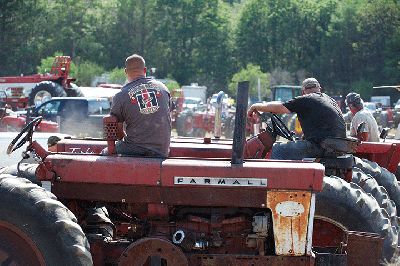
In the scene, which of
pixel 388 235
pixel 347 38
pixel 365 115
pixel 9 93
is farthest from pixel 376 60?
pixel 388 235

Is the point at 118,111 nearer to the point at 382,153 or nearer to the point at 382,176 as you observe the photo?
the point at 382,176

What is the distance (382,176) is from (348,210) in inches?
112

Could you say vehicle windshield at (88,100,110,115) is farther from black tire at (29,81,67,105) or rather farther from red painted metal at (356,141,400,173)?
red painted metal at (356,141,400,173)

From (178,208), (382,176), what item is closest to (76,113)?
(382,176)

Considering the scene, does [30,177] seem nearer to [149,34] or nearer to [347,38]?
[347,38]

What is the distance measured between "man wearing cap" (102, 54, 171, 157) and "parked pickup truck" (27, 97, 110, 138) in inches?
803

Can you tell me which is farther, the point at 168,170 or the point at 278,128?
the point at 278,128

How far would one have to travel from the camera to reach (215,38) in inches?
3145

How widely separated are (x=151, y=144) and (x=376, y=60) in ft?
214

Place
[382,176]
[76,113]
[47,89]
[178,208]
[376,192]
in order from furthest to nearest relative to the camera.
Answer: [47,89] → [76,113] → [382,176] → [376,192] → [178,208]

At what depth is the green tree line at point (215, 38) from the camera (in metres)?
69.5

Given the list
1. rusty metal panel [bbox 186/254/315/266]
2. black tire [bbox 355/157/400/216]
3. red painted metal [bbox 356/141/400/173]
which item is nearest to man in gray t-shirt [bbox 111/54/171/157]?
rusty metal panel [bbox 186/254/315/266]

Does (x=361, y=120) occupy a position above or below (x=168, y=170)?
below

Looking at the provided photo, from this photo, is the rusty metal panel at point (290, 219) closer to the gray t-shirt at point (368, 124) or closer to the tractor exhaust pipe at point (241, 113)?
the tractor exhaust pipe at point (241, 113)
